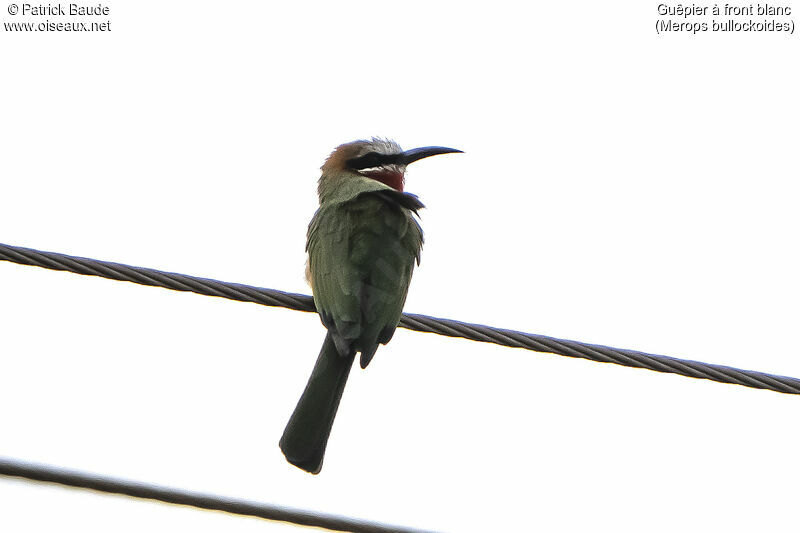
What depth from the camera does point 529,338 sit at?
276 cm

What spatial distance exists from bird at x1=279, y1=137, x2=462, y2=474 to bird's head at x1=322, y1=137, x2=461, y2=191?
56 centimetres

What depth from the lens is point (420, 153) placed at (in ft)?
15.0

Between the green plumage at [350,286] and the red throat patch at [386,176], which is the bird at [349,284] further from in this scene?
the red throat patch at [386,176]

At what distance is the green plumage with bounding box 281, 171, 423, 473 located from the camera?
3.19 meters

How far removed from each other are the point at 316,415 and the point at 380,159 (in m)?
1.67

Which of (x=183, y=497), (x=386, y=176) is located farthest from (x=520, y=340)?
(x=386, y=176)

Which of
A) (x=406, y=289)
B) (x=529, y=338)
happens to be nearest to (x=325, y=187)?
(x=406, y=289)

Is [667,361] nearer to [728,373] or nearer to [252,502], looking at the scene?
[728,373]

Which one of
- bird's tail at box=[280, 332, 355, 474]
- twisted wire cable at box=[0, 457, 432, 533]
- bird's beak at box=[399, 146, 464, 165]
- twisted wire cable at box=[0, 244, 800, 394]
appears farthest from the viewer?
bird's beak at box=[399, 146, 464, 165]

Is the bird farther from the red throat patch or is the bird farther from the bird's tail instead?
the red throat patch

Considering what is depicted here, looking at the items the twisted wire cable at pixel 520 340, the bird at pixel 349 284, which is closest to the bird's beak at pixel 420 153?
the bird at pixel 349 284

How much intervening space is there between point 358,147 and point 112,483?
2655 mm

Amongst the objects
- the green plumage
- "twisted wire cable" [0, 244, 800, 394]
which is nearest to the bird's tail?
the green plumage

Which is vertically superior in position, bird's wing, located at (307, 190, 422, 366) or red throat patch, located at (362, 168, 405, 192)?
red throat patch, located at (362, 168, 405, 192)
